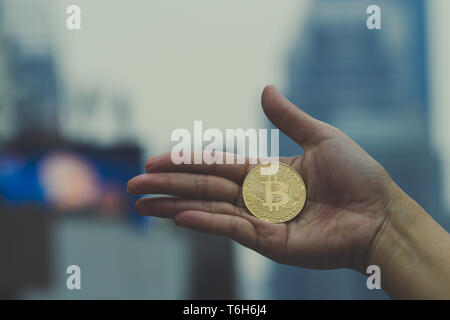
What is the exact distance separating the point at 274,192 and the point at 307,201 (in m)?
0.19

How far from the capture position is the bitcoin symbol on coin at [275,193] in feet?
7.68

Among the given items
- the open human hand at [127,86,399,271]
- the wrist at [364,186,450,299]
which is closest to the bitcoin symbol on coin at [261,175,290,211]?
→ the open human hand at [127,86,399,271]

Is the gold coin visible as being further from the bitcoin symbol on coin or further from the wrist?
the wrist

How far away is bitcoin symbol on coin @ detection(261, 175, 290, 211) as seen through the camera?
234 cm

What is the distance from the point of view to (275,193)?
7.88 feet

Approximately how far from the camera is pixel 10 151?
10953 millimetres

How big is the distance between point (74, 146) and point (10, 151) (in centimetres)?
192

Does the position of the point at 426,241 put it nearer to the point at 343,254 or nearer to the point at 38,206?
the point at 343,254

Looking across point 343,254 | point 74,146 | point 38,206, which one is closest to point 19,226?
point 38,206
